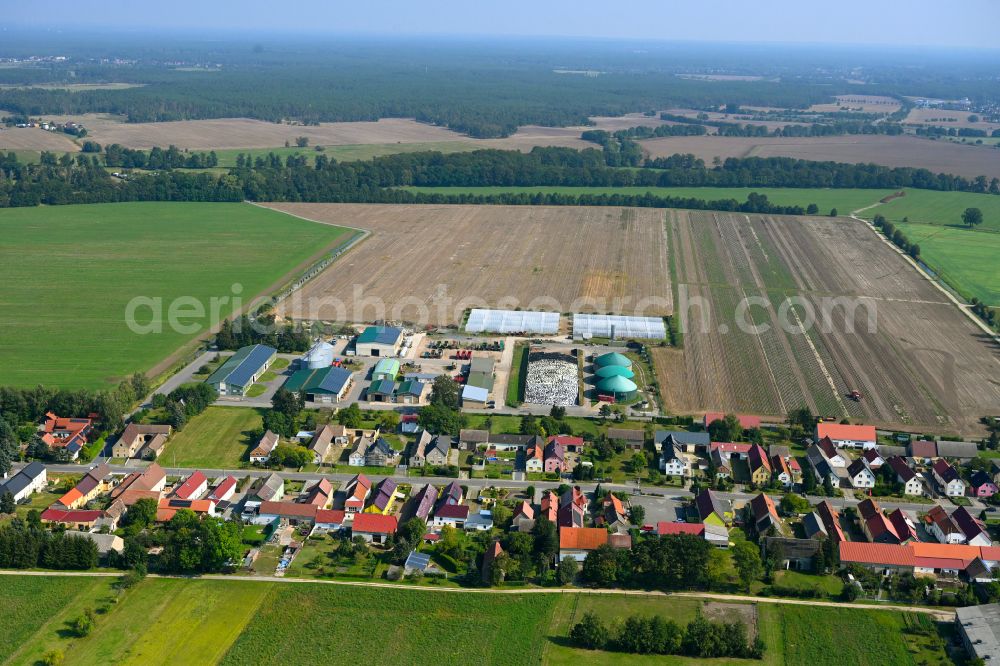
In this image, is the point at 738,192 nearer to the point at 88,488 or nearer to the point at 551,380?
the point at 551,380

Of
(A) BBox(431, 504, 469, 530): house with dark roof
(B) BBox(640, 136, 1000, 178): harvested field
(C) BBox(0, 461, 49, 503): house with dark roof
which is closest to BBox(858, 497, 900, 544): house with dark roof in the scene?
(A) BBox(431, 504, 469, 530): house with dark roof

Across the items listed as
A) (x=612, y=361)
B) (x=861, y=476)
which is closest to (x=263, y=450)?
(x=612, y=361)

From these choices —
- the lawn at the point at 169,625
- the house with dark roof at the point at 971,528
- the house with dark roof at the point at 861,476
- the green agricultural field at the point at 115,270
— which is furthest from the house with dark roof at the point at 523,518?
the green agricultural field at the point at 115,270

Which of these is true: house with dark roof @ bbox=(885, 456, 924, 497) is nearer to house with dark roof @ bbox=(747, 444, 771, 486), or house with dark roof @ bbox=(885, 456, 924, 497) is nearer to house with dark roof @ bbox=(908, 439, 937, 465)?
house with dark roof @ bbox=(908, 439, 937, 465)

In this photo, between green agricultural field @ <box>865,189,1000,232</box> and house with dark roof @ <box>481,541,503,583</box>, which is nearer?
house with dark roof @ <box>481,541,503,583</box>

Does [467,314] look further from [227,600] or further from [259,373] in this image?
[227,600]
